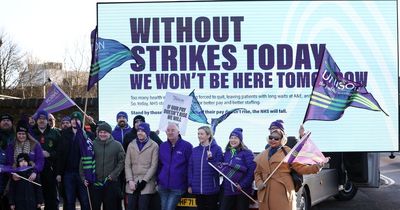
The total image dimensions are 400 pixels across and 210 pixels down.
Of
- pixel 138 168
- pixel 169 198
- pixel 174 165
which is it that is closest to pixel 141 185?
pixel 138 168

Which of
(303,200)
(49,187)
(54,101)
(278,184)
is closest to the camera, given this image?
(278,184)

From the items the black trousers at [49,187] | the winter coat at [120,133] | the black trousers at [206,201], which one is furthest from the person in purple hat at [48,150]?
the black trousers at [206,201]

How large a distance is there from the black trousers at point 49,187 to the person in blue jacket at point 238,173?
10.0 feet

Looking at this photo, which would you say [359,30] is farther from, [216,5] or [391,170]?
[391,170]

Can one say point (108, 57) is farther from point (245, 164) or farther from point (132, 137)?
point (245, 164)

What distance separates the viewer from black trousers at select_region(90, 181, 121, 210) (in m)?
8.27

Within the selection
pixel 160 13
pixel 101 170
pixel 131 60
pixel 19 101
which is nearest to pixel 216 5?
pixel 160 13

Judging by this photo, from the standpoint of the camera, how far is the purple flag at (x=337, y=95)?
1008cm

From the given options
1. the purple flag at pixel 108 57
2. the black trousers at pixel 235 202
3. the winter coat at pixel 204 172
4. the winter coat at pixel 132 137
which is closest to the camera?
the black trousers at pixel 235 202

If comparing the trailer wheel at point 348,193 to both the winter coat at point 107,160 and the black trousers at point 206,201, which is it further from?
the winter coat at point 107,160

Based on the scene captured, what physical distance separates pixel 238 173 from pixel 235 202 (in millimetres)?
433

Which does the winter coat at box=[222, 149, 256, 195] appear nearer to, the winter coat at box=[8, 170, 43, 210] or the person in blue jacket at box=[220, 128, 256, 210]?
the person in blue jacket at box=[220, 128, 256, 210]

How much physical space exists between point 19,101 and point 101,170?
835 centimetres

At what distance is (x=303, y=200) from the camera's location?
942 centimetres
